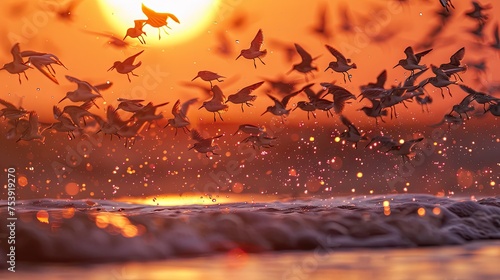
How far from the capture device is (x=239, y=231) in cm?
758

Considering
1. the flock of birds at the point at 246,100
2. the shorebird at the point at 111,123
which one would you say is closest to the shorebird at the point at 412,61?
the flock of birds at the point at 246,100

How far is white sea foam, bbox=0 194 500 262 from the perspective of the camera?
22.2 ft

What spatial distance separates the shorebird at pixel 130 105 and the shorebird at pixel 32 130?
1.15m

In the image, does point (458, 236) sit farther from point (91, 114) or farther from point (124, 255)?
point (91, 114)

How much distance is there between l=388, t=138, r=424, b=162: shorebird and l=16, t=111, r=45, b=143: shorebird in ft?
15.7

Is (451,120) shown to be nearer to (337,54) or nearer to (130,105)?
(337,54)

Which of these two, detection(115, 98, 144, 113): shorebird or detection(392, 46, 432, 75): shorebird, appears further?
detection(392, 46, 432, 75): shorebird

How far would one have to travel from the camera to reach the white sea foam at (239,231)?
22.2 ft

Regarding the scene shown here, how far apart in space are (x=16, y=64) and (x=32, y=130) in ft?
3.48

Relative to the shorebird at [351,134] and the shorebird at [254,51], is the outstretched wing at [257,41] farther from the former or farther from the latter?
the shorebird at [351,134]

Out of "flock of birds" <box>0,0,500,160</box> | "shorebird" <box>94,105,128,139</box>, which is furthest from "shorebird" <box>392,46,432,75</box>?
"shorebird" <box>94,105,128,139</box>

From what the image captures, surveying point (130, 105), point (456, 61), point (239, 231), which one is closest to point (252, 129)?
point (130, 105)

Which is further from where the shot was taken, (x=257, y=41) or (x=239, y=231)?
(x=257, y=41)

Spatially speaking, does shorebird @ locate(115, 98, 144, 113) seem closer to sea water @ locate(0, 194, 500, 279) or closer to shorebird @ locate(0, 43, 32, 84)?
shorebird @ locate(0, 43, 32, 84)
